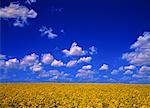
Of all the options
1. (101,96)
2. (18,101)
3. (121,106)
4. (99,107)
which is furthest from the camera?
(101,96)

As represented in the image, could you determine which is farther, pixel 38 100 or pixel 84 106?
pixel 38 100

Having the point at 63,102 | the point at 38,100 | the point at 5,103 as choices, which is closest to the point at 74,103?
the point at 63,102

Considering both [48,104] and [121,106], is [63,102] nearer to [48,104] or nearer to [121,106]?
[48,104]

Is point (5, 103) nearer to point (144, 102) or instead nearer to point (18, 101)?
point (18, 101)

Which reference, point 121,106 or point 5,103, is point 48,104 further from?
point 121,106

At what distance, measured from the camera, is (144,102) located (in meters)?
21.7

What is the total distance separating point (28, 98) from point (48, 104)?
75.1 inches

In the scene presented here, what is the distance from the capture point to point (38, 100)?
72.7ft

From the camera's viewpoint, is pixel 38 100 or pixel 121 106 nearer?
pixel 121 106

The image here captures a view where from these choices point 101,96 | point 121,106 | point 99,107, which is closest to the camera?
point 99,107

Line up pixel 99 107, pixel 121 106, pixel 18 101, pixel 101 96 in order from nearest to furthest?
pixel 99 107 < pixel 121 106 < pixel 18 101 < pixel 101 96

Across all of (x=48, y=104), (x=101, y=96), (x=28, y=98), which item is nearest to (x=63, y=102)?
(x=48, y=104)

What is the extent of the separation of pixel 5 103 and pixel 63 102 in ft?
12.3

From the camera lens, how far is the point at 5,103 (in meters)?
20.5
